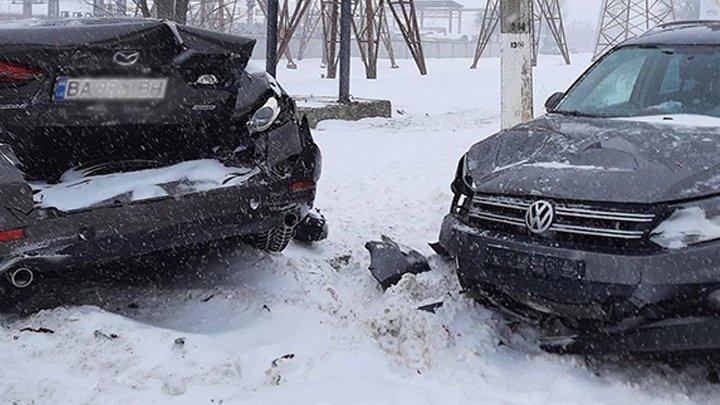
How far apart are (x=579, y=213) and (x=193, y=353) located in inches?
64.1

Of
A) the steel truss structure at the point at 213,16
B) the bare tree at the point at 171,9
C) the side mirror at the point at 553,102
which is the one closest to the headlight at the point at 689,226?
the side mirror at the point at 553,102

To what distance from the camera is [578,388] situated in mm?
2902

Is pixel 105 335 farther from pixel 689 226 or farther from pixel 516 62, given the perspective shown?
pixel 516 62

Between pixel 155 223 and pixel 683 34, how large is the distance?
3.21 metres

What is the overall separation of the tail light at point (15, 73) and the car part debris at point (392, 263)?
1.91 metres

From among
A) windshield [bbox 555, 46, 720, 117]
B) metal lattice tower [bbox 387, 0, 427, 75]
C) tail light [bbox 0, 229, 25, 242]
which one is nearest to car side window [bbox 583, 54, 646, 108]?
windshield [bbox 555, 46, 720, 117]

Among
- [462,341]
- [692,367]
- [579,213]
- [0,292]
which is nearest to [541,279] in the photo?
[579,213]

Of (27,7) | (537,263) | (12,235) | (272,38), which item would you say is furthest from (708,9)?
(12,235)

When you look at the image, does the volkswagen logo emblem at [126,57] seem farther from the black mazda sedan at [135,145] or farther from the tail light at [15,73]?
the tail light at [15,73]

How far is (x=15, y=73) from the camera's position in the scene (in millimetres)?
2955

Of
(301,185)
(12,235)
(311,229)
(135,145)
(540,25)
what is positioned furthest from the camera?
(540,25)

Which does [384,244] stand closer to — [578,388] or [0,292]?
[578,388]

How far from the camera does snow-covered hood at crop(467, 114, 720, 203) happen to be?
9.42 feet

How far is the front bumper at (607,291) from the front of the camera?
2688 millimetres
